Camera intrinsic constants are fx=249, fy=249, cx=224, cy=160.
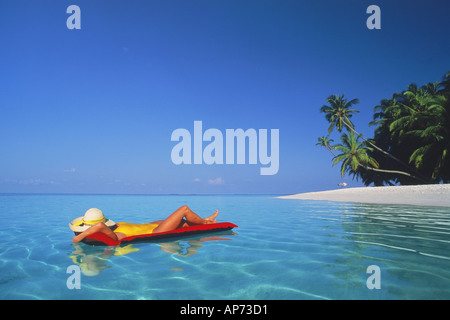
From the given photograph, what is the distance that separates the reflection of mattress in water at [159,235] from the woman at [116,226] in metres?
0.10

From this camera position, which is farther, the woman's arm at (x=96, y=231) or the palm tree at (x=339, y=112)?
the palm tree at (x=339, y=112)

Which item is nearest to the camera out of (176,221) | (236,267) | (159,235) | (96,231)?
(236,267)

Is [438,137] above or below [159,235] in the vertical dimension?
above

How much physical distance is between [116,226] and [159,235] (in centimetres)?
103

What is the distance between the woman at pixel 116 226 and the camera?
5.14 meters

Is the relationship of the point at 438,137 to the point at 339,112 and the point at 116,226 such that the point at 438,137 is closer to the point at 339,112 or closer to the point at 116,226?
the point at 339,112

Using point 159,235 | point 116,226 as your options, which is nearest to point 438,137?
point 159,235

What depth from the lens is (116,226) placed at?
5789 mm

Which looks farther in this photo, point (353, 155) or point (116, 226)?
point (353, 155)

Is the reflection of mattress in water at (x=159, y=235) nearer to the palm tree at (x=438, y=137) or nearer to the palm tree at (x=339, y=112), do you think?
the palm tree at (x=438, y=137)

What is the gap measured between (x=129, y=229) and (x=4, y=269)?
221 centimetres

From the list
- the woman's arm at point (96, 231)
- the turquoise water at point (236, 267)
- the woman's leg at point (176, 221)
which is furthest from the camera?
the woman's leg at point (176, 221)

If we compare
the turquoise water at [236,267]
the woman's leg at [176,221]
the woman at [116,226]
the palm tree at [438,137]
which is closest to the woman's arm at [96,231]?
the woman at [116,226]

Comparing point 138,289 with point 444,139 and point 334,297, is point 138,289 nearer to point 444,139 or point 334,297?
point 334,297
